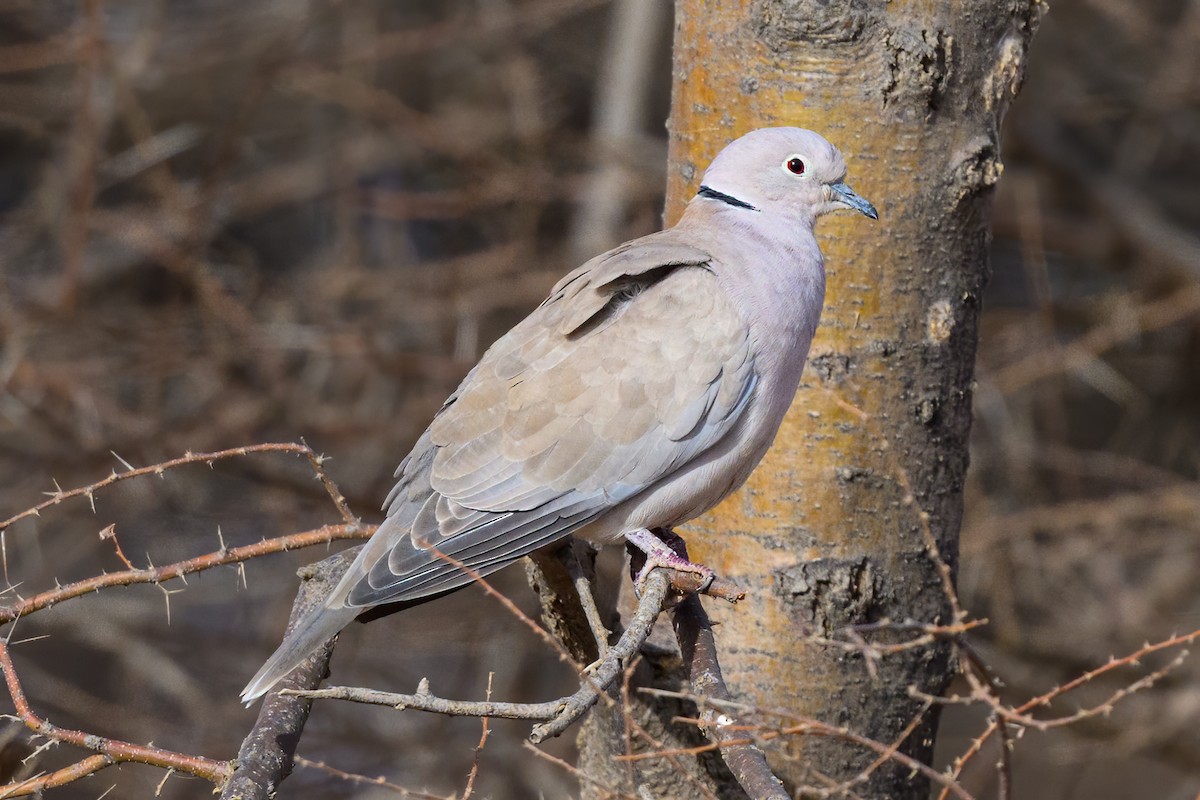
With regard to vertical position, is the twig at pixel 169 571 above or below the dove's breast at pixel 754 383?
below

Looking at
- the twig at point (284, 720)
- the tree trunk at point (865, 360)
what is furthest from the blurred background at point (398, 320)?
the twig at point (284, 720)

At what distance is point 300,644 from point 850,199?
3.79 feet

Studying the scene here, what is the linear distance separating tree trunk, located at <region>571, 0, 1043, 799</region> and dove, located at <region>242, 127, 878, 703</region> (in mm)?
90

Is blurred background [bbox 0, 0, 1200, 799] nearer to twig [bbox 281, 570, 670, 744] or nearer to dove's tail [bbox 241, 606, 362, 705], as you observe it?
dove's tail [bbox 241, 606, 362, 705]

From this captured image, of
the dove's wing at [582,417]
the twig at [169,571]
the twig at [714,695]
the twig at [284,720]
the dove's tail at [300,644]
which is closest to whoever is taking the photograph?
the twig at [714,695]

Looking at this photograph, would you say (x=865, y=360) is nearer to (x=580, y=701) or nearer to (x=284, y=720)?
(x=580, y=701)

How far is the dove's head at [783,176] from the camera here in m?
2.16

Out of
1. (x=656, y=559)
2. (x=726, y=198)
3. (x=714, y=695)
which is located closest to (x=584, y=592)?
(x=656, y=559)

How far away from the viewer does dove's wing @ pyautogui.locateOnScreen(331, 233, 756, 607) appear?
2.10 metres

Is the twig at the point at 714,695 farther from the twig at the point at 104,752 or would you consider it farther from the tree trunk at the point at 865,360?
the twig at the point at 104,752

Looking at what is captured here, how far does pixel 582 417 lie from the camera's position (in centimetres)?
217

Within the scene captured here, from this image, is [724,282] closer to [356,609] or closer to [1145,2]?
[356,609]

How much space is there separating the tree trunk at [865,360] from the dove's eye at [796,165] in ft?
0.24

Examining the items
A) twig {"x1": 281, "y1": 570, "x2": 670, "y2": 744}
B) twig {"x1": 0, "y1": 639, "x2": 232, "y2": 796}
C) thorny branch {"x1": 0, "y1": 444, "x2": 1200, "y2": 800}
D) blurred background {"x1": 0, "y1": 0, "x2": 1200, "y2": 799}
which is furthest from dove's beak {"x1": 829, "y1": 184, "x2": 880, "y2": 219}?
blurred background {"x1": 0, "y1": 0, "x2": 1200, "y2": 799}
